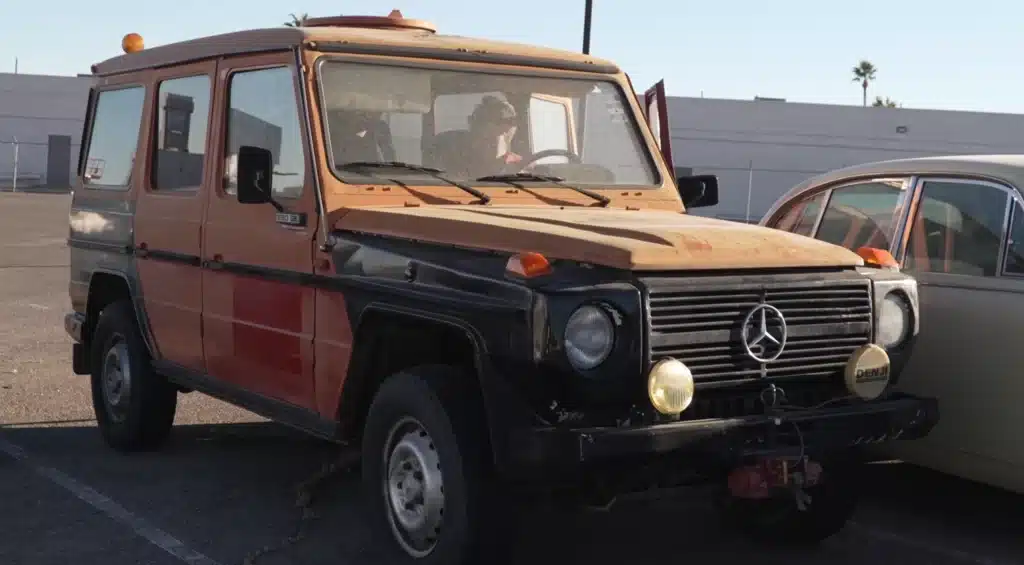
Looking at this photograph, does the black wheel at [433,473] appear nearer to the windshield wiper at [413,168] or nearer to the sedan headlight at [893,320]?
the windshield wiper at [413,168]

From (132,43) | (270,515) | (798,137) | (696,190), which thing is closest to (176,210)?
(132,43)

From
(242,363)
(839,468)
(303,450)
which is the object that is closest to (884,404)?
(839,468)

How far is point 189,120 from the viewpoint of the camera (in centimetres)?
699

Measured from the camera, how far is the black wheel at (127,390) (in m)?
7.39

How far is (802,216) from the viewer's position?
7.21 meters

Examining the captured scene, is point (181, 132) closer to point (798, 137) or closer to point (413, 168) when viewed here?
point (413, 168)

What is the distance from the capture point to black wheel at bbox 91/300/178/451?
739 centimetres

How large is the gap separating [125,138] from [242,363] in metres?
2.08

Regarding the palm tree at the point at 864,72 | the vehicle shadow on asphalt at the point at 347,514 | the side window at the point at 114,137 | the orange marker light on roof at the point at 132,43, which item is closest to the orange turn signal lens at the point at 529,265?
the vehicle shadow on asphalt at the point at 347,514

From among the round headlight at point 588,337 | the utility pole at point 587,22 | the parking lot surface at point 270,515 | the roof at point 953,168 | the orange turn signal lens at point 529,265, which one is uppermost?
the utility pole at point 587,22

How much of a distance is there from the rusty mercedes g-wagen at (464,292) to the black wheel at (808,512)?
0.01 m

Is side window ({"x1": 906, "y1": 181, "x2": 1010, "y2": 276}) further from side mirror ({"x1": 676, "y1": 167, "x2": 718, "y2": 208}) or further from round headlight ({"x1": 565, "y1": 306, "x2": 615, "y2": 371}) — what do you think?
round headlight ({"x1": 565, "y1": 306, "x2": 615, "y2": 371})

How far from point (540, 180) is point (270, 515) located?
6.41 ft

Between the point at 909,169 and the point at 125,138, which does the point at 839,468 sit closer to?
the point at 909,169
